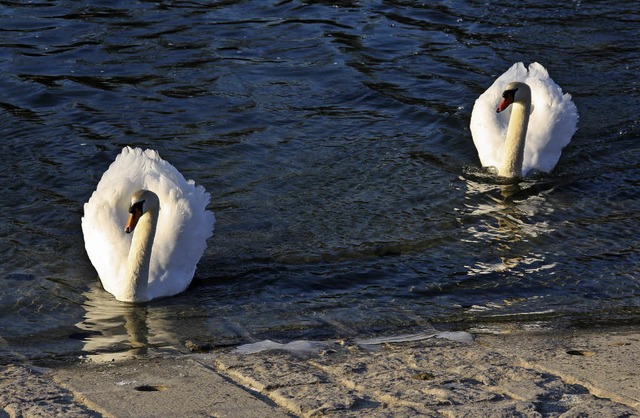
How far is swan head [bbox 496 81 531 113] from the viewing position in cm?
1112

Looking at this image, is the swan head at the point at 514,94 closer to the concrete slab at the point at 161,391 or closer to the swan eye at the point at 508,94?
the swan eye at the point at 508,94

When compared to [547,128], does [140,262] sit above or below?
below

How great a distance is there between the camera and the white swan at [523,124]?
11.3 meters

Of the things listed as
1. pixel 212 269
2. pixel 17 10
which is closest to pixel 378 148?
pixel 212 269

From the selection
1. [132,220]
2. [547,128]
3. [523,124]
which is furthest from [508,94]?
[132,220]

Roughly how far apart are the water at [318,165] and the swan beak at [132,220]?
603 mm

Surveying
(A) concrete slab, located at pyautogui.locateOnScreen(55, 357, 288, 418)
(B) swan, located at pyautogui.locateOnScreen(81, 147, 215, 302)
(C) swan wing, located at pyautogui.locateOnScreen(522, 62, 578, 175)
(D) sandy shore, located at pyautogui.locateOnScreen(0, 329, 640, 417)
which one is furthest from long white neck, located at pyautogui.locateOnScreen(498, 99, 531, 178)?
(A) concrete slab, located at pyautogui.locateOnScreen(55, 357, 288, 418)

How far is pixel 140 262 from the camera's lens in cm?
847

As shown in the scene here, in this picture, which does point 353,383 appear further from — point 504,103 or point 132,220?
point 504,103

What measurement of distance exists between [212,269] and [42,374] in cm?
259

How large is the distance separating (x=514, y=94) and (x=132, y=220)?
449 cm

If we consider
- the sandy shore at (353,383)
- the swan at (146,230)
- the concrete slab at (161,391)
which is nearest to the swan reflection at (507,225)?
the sandy shore at (353,383)

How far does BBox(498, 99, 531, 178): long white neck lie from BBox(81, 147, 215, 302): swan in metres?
3.50

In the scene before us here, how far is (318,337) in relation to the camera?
7551 millimetres
